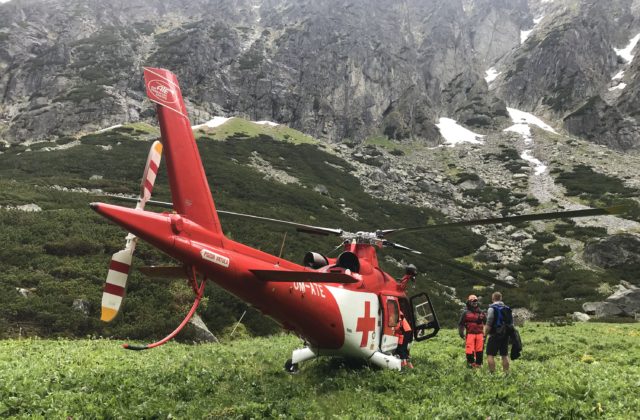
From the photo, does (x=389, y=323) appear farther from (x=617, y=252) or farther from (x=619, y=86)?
(x=619, y=86)

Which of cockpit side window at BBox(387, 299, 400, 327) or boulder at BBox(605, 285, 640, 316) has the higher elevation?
cockpit side window at BBox(387, 299, 400, 327)

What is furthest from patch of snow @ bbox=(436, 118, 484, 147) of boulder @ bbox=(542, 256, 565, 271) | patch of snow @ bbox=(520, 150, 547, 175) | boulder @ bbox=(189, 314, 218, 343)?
boulder @ bbox=(189, 314, 218, 343)

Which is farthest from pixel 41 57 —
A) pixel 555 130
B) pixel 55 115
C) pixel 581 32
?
pixel 581 32

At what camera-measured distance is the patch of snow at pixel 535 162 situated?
79.8m

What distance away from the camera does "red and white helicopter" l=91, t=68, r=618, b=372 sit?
5703 millimetres

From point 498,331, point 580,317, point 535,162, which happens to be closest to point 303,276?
point 498,331

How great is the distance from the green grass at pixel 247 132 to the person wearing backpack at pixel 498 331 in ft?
232

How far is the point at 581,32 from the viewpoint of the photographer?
140 metres

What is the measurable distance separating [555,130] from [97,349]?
125050mm

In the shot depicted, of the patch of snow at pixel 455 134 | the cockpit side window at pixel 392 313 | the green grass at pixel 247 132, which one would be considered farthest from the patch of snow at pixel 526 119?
the cockpit side window at pixel 392 313

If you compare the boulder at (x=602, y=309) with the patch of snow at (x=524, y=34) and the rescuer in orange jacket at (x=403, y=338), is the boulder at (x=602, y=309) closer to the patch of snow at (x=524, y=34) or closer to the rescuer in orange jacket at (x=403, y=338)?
the rescuer in orange jacket at (x=403, y=338)

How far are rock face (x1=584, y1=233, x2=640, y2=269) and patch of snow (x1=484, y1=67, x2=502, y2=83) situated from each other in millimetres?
134675

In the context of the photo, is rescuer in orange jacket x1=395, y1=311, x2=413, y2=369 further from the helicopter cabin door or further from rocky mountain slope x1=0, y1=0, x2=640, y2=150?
rocky mountain slope x1=0, y1=0, x2=640, y2=150

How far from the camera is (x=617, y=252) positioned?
3822 centimetres
